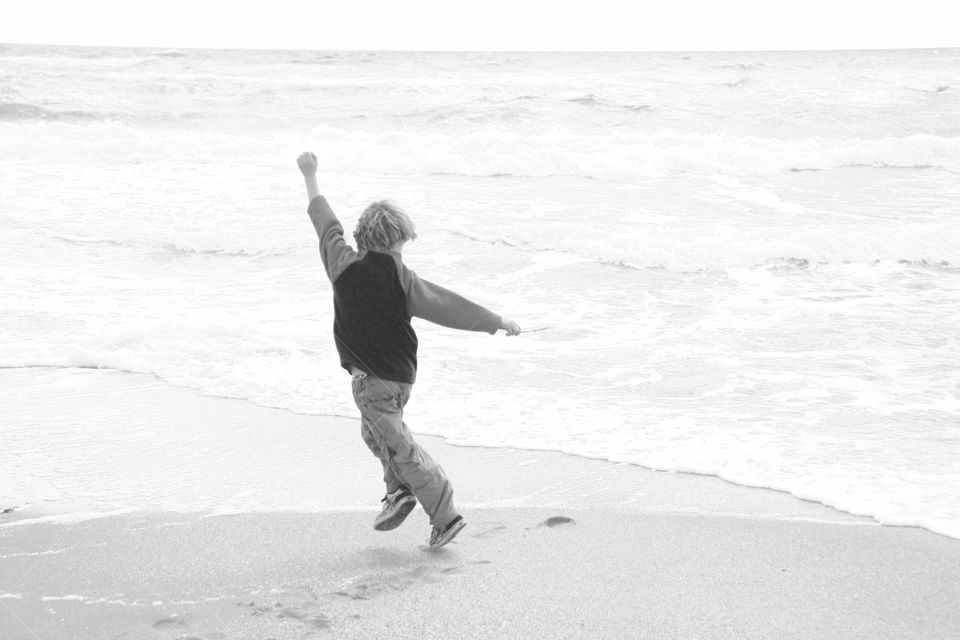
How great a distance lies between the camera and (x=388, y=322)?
12.2 feet

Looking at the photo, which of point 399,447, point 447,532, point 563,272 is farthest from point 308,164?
point 563,272

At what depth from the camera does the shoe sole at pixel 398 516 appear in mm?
3910

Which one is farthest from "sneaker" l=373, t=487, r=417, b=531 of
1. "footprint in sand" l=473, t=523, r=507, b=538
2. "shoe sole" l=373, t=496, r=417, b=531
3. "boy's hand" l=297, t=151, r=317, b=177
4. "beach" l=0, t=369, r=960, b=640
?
"boy's hand" l=297, t=151, r=317, b=177

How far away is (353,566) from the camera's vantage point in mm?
3732

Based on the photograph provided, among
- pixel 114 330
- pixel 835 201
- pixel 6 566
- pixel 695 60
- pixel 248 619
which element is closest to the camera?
pixel 248 619

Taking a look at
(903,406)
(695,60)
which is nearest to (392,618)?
(903,406)

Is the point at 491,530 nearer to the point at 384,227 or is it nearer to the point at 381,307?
the point at 381,307

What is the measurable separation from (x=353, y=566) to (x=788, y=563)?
5.53 feet

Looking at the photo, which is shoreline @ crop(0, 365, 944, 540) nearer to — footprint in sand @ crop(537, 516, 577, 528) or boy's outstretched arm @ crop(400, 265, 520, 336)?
footprint in sand @ crop(537, 516, 577, 528)

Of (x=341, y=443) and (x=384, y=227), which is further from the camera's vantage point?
(x=341, y=443)

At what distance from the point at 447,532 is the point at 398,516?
218 mm

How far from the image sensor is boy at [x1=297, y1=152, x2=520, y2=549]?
3656mm

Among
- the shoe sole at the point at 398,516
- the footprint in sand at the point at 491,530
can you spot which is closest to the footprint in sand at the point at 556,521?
the footprint in sand at the point at 491,530

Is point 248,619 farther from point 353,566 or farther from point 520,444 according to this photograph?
point 520,444
